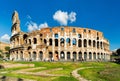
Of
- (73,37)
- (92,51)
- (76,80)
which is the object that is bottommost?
(76,80)

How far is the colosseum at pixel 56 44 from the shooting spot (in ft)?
222

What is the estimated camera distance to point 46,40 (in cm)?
6956

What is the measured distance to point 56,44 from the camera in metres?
Result: 71.9

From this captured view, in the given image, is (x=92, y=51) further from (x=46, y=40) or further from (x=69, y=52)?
(x=46, y=40)

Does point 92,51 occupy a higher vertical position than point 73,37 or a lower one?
lower

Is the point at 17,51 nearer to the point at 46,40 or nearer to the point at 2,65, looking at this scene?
the point at 46,40

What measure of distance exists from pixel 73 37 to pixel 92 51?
27.7ft

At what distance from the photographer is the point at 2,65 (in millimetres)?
41125

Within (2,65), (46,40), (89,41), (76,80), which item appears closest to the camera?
(76,80)

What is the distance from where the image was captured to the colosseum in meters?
67.6

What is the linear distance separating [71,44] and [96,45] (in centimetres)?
1011

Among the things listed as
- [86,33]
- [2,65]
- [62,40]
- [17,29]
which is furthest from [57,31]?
[2,65]

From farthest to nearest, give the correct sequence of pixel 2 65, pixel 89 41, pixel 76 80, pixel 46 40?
1. pixel 89 41
2. pixel 46 40
3. pixel 2 65
4. pixel 76 80

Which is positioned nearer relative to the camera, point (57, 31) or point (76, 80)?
point (76, 80)
